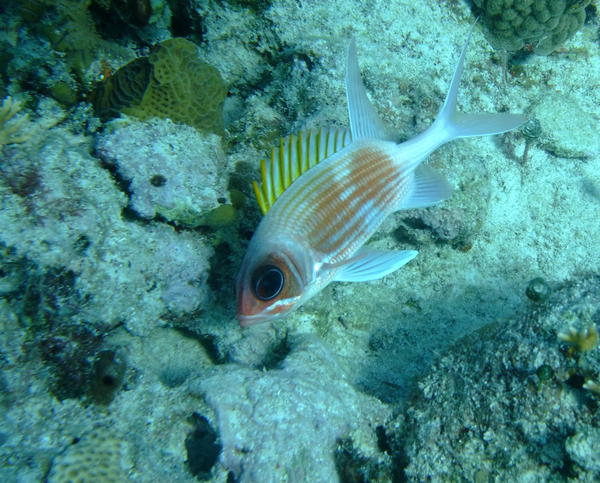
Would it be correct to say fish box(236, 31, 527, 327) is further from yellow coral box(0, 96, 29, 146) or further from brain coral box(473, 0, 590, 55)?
A: brain coral box(473, 0, 590, 55)

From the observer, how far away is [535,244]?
14.7 feet

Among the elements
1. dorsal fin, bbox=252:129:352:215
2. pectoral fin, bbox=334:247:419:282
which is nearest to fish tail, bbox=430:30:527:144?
dorsal fin, bbox=252:129:352:215

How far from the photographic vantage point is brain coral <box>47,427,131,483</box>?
2.08 meters

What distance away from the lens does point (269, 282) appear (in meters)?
2.11

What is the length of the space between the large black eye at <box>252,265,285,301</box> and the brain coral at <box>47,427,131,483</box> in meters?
1.29

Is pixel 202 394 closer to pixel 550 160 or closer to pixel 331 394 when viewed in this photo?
pixel 331 394

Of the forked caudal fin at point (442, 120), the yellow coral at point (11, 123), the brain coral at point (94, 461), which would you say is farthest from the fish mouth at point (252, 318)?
the yellow coral at point (11, 123)

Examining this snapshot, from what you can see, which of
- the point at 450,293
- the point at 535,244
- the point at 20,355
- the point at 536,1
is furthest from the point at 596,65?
the point at 20,355

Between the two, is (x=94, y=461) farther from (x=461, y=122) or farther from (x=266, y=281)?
(x=461, y=122)

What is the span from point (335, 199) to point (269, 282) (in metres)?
0.77

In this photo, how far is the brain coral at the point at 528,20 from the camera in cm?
475

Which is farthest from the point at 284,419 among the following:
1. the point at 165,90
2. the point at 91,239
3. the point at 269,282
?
the point at 165,90

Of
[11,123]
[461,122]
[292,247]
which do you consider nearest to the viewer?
[292,247]

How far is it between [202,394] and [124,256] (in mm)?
1254
